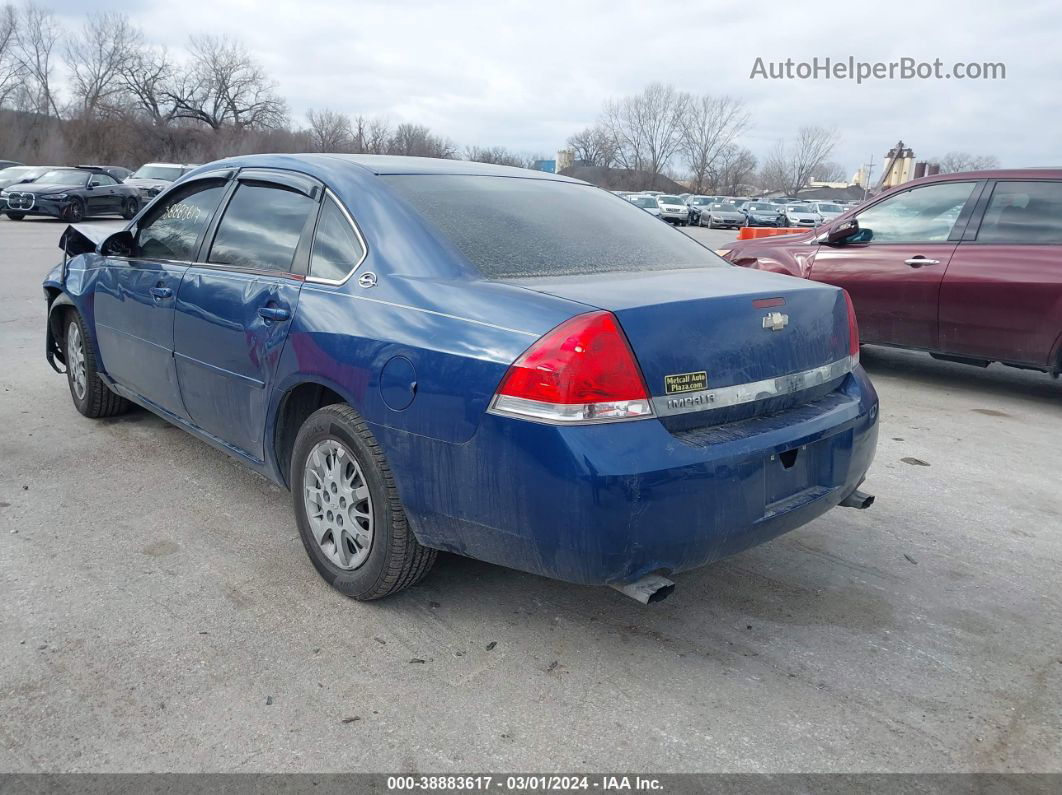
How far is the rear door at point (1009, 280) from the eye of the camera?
6.25 meters

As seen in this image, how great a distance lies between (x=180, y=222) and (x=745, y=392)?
9.71 ft

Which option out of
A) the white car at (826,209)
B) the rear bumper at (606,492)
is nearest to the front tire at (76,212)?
the rear bumper at (606,492)

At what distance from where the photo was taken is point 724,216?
41469 millimetres

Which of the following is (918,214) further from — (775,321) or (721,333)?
(721,333)

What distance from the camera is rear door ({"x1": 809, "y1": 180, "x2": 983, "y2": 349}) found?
6820 millimetres

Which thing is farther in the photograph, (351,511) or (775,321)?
(351,511)

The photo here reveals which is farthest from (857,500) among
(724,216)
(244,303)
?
(724,216)

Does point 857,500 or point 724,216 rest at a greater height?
point 724,216

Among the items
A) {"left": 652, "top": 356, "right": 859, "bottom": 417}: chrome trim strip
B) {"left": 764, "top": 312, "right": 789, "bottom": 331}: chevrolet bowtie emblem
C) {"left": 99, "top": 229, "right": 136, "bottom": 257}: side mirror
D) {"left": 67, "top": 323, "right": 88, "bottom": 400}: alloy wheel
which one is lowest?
{"left": 67, "top": 323, "right": 88, "bottom": 400}: alloy wheel

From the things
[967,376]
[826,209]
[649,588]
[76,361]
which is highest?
[826,209]

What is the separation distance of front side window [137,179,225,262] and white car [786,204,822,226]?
41234mm

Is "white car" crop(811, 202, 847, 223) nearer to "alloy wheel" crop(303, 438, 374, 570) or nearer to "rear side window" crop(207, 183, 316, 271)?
"rear side window" crop(207, 183, 316, 271)

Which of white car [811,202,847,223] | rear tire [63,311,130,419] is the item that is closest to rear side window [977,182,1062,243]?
rear tire [63,311,130,419]

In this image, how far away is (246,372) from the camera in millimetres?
→ 3529
